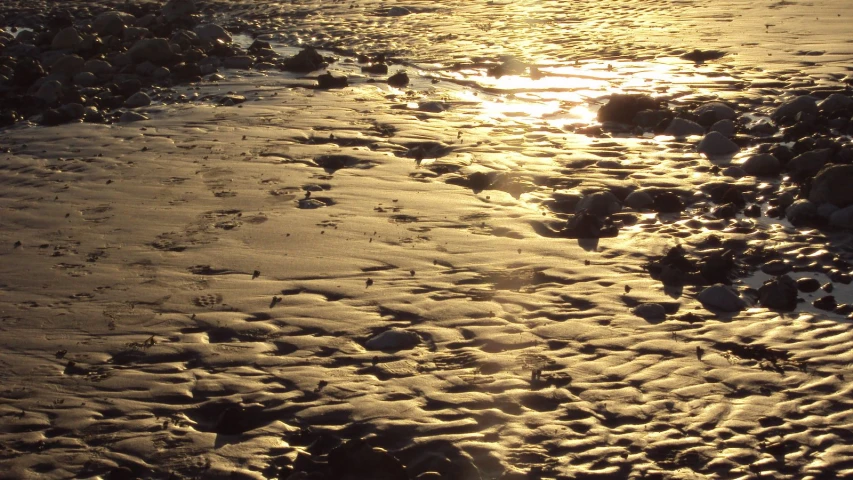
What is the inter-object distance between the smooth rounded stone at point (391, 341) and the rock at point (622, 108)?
17.1ft

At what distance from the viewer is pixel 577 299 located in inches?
239

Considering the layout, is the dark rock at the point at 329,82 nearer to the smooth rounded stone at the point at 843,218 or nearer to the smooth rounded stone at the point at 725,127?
the smooth rounded stone at the point at 725,127

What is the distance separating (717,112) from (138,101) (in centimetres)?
671

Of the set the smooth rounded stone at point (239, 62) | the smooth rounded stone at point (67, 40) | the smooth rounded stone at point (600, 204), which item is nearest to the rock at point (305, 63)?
the smooth rounded stone at point (239, 62)

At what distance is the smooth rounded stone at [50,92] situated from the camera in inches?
454

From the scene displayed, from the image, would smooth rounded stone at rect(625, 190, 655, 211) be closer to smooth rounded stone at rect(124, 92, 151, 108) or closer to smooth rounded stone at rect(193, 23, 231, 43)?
smooth rounded stone at rect(124, 92, 151, 108)

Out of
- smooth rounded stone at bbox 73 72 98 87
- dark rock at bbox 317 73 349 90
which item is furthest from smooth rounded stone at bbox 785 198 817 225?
smooth rounded stone at bbox 73 72 98 87

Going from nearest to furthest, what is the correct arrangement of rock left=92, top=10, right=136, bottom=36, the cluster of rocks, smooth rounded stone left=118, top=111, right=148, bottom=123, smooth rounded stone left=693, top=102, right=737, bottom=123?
smooth rounded stone left=693, top=102, right=737, bottom=123 < smooth rounded stone left=118, top=111, right=148, bottom=123 < the cluster of rocks < rock left=92, top=10, right=136, bottom=36

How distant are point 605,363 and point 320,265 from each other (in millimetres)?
2217

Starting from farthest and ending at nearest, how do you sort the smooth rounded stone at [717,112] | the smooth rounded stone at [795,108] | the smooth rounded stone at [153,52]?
the smooth rounded stone at [153,52], the smooth rounded stone at [717,112], the smooth rounded stone at [795,108]

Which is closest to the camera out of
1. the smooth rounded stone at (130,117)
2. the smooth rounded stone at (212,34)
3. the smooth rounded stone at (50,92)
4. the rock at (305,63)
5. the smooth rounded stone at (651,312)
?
the smooth rounded stone at (651,312)

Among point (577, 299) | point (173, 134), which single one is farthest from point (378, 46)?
point (577, 299)

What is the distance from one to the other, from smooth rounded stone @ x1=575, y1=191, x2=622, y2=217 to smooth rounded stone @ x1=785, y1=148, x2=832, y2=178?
1866mm

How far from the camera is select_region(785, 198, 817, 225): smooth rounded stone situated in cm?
738
